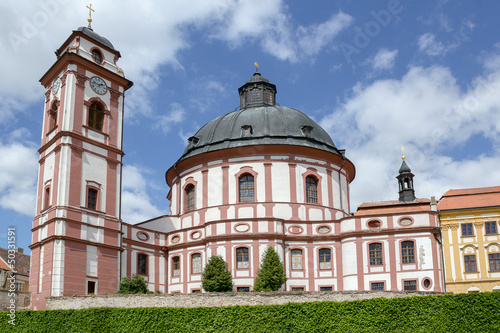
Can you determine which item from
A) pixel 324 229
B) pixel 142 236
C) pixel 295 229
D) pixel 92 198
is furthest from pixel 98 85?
pixel 324 229

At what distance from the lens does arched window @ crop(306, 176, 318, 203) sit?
43.4m

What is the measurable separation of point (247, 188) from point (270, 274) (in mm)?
9130

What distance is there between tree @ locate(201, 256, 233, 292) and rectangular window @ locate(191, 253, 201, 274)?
3.60 metres

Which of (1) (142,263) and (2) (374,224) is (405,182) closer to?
(2) (374,224)

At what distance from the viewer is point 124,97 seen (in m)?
41.4

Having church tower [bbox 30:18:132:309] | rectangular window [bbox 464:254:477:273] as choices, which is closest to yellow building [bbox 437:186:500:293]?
rectangular window [bbox 464:254:477:273]

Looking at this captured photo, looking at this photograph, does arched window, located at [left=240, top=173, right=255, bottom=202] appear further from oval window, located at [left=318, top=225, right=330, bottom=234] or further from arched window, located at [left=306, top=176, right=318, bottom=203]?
oval window, located at [left=318, top=225, right=330, bottom=234]

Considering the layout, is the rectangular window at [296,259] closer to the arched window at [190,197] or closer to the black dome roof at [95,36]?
the arched window at [190,197]

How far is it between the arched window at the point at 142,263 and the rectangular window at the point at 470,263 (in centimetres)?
2421

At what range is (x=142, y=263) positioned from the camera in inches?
→ 1599

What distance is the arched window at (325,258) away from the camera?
3981cm

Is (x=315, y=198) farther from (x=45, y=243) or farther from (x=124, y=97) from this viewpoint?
(x=45, y=243)

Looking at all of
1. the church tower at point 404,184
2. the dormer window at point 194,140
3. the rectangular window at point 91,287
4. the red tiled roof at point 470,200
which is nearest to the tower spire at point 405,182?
the church tower at point 404,184

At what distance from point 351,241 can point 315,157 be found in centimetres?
805
